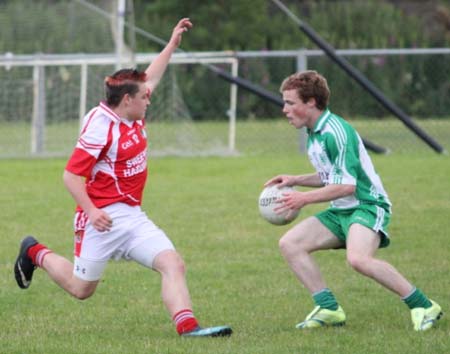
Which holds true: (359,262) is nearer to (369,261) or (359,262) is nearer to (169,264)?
(369,261)

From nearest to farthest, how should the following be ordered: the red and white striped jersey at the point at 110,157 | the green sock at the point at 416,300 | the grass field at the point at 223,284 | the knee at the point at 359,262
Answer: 1. the grass field at the point at 223,284
2. the red and white striped jersey at the point at 110,157
3. the knee at the point at 359,262
4. the green sock at the point at 416,300

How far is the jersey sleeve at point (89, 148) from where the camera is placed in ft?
21.3

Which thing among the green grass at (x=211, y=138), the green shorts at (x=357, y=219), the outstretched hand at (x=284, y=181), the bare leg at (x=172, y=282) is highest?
the outstretched hand at (x=284, y=181)

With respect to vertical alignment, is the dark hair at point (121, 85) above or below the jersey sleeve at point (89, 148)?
above

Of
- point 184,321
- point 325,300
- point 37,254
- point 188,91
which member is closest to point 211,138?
point 188,91

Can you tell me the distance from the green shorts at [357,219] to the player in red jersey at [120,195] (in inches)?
37.7

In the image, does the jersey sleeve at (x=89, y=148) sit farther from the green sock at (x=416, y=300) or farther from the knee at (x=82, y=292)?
the green sock at (x=416, y=300)

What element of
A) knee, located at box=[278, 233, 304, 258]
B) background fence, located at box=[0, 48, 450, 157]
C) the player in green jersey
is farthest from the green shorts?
background fence, located at box=[0, 48, 450, 157]

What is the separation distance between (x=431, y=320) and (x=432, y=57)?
14.9 m

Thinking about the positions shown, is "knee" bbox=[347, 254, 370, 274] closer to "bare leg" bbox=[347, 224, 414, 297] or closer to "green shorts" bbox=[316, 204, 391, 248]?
"bare leg" bbox=[347, 224, 414, 297]

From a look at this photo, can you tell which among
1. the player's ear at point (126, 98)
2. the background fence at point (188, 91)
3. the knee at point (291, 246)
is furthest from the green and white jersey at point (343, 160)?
the background fence at point (188, 91)

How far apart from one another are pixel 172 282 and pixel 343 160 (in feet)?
3.90

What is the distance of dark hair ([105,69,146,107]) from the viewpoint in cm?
662

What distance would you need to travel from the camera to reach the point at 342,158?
672 cm
